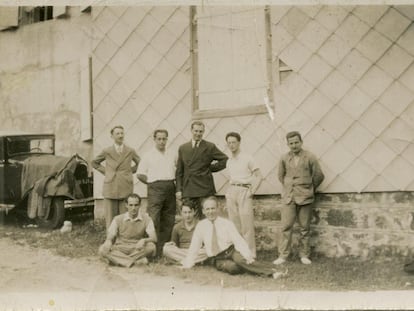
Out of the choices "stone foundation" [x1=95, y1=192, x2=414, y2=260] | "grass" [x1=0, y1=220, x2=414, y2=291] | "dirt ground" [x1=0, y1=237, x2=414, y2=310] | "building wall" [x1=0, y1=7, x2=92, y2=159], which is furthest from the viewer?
"building wall" [x1=0, y1=7, x2=92, y2=159]

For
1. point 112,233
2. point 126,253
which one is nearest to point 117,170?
point 112,233

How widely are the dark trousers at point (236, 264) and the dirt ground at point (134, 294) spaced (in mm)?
218

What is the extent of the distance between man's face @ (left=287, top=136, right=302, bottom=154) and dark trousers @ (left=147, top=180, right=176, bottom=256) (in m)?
1.22

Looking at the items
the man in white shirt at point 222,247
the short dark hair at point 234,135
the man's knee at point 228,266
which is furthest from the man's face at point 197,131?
the man's knee at point 228,266

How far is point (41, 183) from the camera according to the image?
6066 millimetres

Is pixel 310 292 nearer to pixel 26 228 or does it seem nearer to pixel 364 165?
pixel 364 165

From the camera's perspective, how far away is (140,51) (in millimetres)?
Answer: 5629

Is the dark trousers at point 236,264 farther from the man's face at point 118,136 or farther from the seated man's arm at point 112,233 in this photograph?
the man's face at point 118,136

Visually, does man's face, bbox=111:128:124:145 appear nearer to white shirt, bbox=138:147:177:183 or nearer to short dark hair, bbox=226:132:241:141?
white shirt, bbox=138:147:177:183

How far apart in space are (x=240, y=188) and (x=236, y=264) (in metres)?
0.80

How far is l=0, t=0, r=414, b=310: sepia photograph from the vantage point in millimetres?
4430

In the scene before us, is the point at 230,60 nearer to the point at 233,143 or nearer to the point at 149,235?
the point at 233,143

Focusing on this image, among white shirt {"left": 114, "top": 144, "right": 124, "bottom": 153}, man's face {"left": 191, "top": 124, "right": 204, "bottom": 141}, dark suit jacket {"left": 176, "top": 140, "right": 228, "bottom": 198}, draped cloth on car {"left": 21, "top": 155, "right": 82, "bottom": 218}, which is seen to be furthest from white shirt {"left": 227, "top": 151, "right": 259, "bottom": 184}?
draped cloth on car {"left": 21, "top": 155, "right": 82, "bottom": 218}

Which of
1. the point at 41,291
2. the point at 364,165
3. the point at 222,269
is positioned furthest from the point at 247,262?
the point at 41,291
